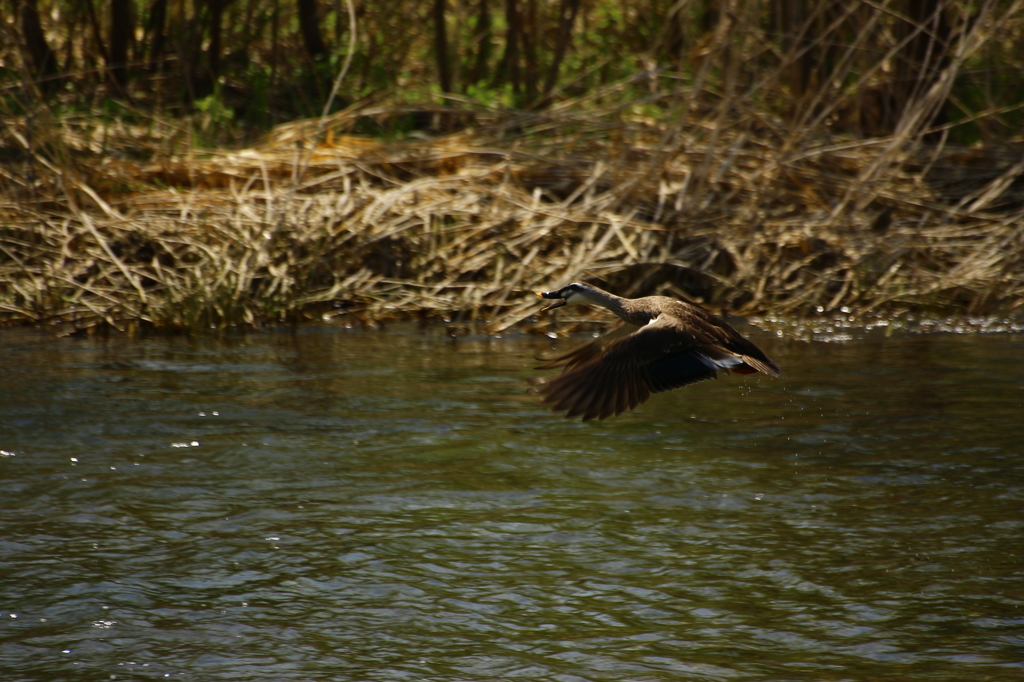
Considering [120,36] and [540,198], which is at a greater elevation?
[120,36]

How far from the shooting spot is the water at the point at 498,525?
380 centimetres

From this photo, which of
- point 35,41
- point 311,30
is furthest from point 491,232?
point 35,41

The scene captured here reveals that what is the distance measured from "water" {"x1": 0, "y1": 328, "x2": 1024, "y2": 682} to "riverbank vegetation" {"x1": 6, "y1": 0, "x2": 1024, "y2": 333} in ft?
4.89

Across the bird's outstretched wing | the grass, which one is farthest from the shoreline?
the bird's outstretched wing

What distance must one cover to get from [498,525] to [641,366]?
0.82 m

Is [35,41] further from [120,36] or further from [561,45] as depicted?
[561,45]

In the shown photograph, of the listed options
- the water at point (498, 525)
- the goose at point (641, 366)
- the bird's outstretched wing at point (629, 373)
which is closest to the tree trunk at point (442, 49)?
the water at point (498, 525)

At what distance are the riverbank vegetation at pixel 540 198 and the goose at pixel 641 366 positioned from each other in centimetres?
366

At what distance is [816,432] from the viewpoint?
608cm

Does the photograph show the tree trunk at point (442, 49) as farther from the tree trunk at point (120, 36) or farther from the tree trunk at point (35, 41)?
the tree trunk at point (35, 41)

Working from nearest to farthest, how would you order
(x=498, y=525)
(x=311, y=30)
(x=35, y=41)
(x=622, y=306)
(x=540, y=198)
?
(x=498, y=525), (x=622, y=306), (x=540, y=198), (x=35, y=41), (x=311, y=30)

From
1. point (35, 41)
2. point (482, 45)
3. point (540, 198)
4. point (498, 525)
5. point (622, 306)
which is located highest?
point (482, 45)

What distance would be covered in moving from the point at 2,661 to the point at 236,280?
16.6 ft

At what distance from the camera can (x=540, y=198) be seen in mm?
9641
